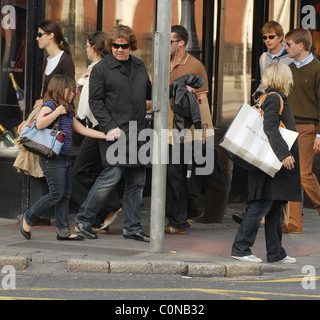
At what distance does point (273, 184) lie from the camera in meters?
8.27

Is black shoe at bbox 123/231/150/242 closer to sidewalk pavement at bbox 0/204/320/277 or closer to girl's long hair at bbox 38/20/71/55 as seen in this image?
sidewalk pavement at bbox 0/204/320/277

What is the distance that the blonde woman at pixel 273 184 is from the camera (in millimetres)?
8172

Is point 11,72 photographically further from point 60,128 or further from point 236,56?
point 236,56

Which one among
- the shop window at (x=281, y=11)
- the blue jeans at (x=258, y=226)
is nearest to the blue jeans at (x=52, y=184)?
the blue jeans at (x=258, y=226)

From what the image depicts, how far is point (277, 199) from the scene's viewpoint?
823 cm

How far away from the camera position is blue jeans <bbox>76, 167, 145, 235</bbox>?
29.7 feet

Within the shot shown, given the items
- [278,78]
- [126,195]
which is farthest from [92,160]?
[278,78]

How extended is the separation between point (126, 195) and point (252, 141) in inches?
64.5

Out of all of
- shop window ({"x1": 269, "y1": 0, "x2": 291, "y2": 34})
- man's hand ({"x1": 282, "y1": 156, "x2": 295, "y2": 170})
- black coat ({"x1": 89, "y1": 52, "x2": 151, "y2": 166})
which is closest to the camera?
man's hand ({"x1": 282, "y1": 156, "x2": 295, "y2": 170})

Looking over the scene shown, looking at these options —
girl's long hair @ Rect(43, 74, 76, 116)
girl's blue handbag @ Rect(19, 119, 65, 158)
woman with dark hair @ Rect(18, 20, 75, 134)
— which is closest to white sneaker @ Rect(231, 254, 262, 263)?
girl's blue handbag @ Rect(19, 119, 65, 158)

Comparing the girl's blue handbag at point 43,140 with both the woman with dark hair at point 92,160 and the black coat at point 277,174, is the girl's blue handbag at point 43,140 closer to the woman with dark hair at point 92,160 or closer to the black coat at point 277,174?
the woman with dark hair at point 92,160

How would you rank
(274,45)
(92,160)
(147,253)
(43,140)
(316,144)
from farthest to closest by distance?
(274,45), (316,144), (92,160), (43,140), (147,253)

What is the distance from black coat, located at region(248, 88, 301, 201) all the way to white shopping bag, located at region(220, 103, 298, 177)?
0.20 ft

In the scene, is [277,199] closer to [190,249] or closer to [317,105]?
[190,249]
